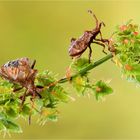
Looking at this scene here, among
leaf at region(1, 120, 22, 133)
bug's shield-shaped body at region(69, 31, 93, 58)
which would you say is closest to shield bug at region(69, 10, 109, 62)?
bug's shield-shaped body at region(69, 31, 93, 58)

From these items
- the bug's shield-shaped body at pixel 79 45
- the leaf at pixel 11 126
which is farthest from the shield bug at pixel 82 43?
the leaf at pixel 11 126

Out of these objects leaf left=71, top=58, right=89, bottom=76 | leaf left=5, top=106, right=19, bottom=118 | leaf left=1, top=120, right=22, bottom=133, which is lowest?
leaf left=1, top=120, right=22, bottom=133

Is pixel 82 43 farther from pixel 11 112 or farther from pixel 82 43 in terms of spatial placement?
pixel 11 112

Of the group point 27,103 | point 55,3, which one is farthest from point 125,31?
point 55,3

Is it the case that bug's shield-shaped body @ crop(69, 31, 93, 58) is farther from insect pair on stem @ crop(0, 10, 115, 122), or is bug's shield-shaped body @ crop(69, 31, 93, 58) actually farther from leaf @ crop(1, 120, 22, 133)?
leaf @ crop(1, 120, 22, 133)

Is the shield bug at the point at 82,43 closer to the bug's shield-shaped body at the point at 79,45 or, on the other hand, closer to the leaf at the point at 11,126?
the bug's shield-shaped body at the point at 79,45

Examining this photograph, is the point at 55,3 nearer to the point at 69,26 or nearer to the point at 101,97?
the point at 69,26

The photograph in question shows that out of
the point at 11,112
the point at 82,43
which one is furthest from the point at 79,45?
the point at 11,112

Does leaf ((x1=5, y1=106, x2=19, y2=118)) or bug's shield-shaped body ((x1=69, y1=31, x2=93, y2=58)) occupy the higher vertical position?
bug's shield-shaped body ((x1=69, y1=31, x2=93, y2=58))
